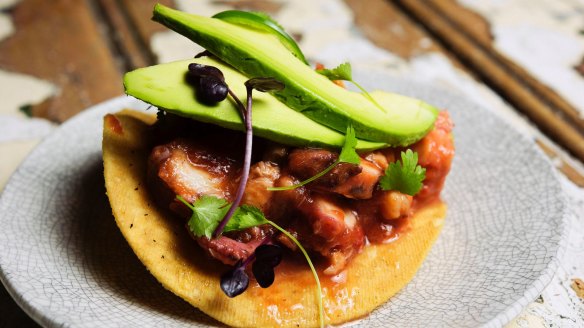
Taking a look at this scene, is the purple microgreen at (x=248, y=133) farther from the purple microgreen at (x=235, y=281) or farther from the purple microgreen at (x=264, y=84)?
the purple microgreen at (x=235, y=281)

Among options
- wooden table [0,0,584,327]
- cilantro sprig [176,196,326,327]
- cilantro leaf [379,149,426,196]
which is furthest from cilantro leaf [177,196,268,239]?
wooden table [0,0,584,327]

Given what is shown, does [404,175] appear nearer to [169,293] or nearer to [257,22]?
[257,22]

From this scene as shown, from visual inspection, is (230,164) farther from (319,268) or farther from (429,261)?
(429,261)

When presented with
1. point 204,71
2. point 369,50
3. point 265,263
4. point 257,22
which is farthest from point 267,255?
point 369,50

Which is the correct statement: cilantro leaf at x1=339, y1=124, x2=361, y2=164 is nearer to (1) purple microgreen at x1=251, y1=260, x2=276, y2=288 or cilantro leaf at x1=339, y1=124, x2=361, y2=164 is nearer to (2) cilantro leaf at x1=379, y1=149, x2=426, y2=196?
(2) cilantro leaf at x1=379, y1=149, x2=426, y2=196

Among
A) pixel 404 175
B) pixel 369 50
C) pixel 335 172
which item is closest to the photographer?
pixel 335 172

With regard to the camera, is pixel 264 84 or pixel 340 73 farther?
pixel 340 73
